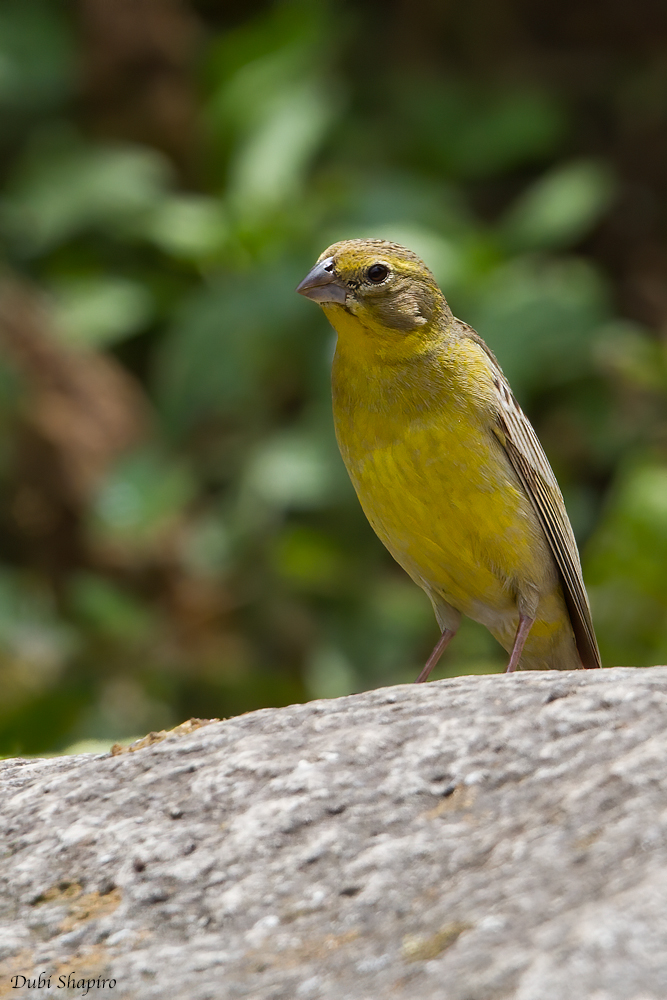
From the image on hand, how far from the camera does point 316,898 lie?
2602 millimetres

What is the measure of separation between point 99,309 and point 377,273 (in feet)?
15.5

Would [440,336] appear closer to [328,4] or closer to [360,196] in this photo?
[360,196]

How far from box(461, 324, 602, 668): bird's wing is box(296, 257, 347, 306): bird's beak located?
60 cm

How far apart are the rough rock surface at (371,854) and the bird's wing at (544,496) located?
4.35 feet

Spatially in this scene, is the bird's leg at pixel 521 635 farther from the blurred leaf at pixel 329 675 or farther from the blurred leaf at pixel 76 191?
the blurred leaf at pixel 76 191

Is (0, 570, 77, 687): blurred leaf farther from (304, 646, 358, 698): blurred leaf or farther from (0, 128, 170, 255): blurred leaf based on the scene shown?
(0, 128, 170, 255): blurred leaf

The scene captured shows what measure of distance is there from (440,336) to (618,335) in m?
4.26

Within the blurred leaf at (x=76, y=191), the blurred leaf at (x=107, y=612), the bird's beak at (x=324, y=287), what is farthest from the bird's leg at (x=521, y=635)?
the blurred leaf at (x=76, y=191)

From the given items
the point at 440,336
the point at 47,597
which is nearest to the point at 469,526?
the point at 440,336

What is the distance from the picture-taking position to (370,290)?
4.47 meters

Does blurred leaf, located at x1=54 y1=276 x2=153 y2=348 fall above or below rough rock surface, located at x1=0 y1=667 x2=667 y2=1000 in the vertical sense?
above

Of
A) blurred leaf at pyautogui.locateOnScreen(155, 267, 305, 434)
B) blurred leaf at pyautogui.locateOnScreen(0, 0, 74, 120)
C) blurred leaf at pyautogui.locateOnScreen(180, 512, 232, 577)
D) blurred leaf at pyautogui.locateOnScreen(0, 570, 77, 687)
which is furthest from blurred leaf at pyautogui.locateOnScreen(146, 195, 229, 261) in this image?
blurred leaf at pyautogui.locateOnScreen(0, 570, 77, 687)

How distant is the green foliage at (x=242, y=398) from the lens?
7.54 meters

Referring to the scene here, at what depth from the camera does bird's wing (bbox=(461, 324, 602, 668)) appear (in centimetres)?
450
